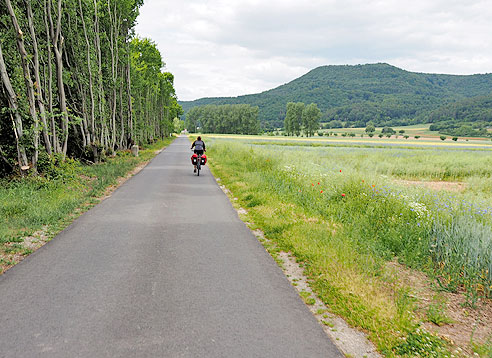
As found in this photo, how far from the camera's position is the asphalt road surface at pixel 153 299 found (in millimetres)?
3139

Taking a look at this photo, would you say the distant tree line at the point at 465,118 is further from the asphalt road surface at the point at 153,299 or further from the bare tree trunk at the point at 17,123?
the bare tree trunk at the point at 17,123

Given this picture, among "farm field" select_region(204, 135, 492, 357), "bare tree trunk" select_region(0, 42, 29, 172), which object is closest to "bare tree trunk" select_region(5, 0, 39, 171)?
"bare tree trunk" select_region(0, 42, 29, 172)

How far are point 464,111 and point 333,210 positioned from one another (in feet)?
454

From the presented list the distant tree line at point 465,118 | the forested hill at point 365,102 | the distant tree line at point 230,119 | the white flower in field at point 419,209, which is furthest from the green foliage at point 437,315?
the forested hill at point 365,102

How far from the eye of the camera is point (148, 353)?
301 centimetres

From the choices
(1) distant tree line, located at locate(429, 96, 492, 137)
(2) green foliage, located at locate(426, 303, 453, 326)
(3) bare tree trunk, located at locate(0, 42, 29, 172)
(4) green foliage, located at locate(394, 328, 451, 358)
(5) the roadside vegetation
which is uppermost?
(1) distant tree line, located at locate(429, 96, 492, 137)

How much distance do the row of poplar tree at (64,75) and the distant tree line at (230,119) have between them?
99734mm

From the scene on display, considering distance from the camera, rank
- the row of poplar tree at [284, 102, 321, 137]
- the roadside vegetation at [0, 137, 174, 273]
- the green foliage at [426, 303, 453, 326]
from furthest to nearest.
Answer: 1. the row of poplar tree at [284, 102, 321, 137]
2. the roadside vegetation at [0, 137, 174, 273]
3. the green foliage at [426, 303, 453, 326]

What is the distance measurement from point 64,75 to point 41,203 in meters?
10.2

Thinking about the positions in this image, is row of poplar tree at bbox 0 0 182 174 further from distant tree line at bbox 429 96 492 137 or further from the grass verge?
distant tree line at bbox 429 96 492 137

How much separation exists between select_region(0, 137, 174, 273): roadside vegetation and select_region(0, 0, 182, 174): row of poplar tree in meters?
0.76

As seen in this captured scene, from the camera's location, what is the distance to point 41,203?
868 centimetres

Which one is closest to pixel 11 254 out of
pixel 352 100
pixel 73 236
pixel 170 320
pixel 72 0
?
pixel 73 236

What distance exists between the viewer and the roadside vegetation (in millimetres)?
6172
